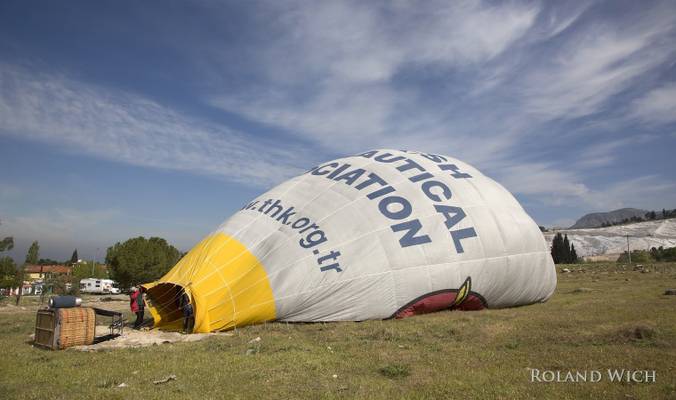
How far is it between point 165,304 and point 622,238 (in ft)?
388

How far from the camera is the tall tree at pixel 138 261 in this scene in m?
42.9

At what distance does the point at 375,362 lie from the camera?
7078 millimetres

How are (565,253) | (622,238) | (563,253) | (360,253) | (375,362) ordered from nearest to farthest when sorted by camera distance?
(375,362)
(360,253)
(565,253)
(563,253)
(622,238)

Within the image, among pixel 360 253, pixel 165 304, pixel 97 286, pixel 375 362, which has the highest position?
pixel 360 253

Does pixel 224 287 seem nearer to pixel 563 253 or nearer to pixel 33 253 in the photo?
pixel 33 253

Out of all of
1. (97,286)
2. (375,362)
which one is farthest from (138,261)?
(375,362)

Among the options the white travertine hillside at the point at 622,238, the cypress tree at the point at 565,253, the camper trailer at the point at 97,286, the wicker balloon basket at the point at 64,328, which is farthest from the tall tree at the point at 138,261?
the white travertine hillside at the point at 622,238

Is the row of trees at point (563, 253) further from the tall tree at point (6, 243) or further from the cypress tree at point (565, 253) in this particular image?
the tall tree at point (6, 243)

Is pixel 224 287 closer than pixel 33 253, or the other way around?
pixel 224 287

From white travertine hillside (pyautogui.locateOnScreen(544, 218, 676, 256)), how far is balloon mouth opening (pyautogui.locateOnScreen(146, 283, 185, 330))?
347 feet

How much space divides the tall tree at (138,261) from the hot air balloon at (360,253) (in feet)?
112

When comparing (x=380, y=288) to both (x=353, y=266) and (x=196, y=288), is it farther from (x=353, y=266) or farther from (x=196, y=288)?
(x=196, y=288)

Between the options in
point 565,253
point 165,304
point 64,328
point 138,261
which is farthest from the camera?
point 565,253

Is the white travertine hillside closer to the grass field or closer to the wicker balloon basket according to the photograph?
the grass field
